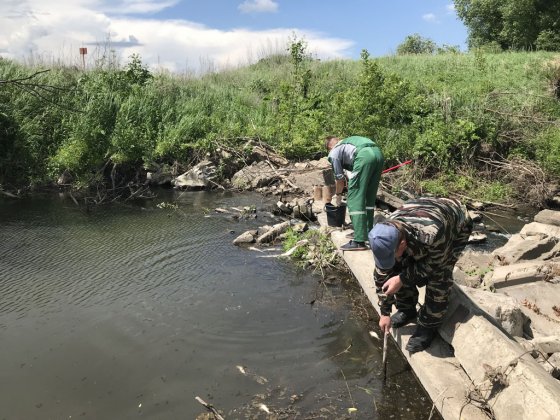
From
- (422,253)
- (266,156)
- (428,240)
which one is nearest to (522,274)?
(422,253)

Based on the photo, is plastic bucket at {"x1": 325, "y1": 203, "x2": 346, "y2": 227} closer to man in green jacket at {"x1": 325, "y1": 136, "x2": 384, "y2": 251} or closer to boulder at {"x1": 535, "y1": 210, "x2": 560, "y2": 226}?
man in green jacket at {"x1": 325, "y1": 136, "x2": 384, "y2": 251}

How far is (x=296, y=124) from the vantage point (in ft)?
46.5

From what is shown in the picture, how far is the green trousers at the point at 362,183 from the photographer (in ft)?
19.2

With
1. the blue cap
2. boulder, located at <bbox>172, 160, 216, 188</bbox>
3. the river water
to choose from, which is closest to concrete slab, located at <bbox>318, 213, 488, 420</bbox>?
the river water

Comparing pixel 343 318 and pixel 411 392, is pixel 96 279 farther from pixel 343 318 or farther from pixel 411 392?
pixel 411 392

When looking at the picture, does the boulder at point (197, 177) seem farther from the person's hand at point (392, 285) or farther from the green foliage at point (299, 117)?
the person's hand at point (392, 285)

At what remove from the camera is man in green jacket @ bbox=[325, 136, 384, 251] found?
5863 mm

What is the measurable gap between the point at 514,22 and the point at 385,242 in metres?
35.3

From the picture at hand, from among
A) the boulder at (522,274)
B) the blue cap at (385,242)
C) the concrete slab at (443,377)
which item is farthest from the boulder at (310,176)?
the blue cap at (385,242)

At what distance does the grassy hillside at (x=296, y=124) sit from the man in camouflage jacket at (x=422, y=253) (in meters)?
7.63

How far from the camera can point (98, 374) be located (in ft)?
13.8

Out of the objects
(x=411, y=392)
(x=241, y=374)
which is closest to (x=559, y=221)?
(x=411, y=392)

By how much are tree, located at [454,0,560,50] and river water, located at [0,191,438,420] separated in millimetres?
30427

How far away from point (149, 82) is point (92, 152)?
15.5ft
